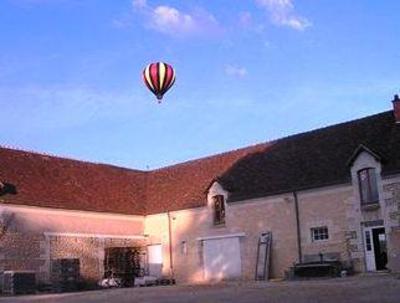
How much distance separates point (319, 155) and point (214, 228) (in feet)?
21.3

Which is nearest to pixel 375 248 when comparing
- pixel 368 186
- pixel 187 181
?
pixel 368 186

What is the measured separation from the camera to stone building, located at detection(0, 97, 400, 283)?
1050 inches

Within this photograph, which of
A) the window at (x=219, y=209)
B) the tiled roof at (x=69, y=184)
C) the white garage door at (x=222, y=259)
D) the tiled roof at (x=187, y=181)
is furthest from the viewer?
the tiled roof at (x=187, y=181)

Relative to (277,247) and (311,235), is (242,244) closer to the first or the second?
(277,247)

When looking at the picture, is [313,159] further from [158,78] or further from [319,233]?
[158,78]

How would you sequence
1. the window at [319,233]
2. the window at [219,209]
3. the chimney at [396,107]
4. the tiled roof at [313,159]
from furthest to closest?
1. the window at [219,209]
2. the window at [319,233]
3. the chimney at [396,107]
4. the tiled roof at [313,159]

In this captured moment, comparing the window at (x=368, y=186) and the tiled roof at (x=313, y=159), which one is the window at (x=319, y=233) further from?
the window at (x=368, y=186)

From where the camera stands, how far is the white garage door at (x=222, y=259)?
31.0 m

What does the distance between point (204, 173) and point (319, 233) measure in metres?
9.35

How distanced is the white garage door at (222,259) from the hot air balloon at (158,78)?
1337 cm

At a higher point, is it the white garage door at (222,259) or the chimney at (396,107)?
the chimney at (396,107)

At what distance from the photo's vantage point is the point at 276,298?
47.5ft

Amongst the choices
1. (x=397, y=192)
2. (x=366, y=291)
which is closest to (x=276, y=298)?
(x=366, y=291)

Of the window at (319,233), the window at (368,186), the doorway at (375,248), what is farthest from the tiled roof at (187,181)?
the doorway at (375,248)
